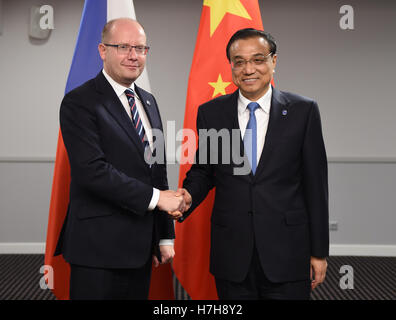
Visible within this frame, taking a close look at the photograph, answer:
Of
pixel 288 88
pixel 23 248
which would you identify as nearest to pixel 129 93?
pixel 288 88

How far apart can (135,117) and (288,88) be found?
3.24 m

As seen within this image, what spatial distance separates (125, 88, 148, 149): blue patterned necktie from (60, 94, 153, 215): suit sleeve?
0.57 feet

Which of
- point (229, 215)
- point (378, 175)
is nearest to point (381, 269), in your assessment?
point (378, 175)

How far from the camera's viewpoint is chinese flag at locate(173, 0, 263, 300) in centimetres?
240

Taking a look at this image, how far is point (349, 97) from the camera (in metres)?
4.54

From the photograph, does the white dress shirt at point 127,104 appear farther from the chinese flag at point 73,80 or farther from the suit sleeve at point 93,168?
the chinese flag at point 73,80

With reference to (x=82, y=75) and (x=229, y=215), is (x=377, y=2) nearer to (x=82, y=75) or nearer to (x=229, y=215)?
(x=82, y=75)

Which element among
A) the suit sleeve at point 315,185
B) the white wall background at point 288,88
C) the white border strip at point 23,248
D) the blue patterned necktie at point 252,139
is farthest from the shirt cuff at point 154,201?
the white border strip at point 23,248

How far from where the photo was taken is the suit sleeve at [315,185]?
1.62m

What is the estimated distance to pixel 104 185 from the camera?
4.98 ft

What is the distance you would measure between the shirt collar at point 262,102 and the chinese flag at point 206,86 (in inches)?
26.5

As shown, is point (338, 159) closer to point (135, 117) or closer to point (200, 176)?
point (200, 176)

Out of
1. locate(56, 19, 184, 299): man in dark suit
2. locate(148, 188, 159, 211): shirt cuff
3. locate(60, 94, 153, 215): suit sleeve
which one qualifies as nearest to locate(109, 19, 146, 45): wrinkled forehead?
locate(56, 19, 184, 299): man in dark suit

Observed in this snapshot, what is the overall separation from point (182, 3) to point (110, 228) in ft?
11.7
